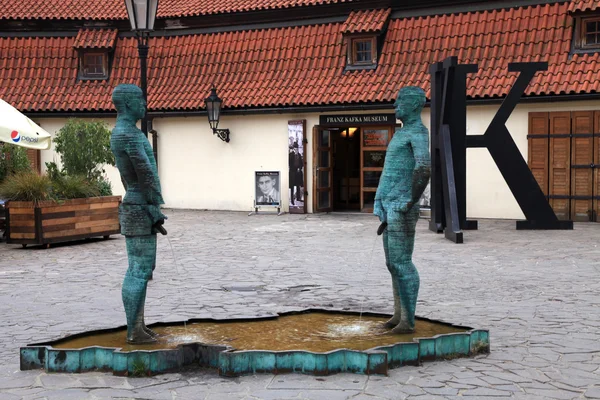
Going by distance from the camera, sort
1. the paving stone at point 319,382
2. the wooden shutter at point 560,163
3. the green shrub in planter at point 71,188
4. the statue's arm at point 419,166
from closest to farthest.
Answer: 1. the paving stone at point 319,382
2. the statue's arm at point 419,166
3. the green shrub in planter at point 71,188
4. the wooden shutter at point 560,163

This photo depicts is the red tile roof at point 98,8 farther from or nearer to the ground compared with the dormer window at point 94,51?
farther from the ground

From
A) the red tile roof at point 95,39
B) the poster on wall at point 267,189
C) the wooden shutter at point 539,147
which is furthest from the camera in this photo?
the red tile roof at point 95,39

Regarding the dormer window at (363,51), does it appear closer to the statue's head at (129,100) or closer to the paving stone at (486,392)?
the statue's head at (129,100)

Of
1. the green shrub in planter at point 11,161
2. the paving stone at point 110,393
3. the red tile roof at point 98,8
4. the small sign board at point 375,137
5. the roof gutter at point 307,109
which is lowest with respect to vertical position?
the paving stone at point 110,393

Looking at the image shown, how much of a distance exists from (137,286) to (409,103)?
273 centimetres

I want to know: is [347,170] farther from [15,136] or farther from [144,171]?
[144,171]

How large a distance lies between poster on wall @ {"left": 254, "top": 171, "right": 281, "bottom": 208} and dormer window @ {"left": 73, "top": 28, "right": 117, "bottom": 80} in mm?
6011

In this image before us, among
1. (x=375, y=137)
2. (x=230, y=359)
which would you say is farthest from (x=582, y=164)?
(x=230, y=359)

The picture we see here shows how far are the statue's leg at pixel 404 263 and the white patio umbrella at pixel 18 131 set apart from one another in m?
→ 9.25

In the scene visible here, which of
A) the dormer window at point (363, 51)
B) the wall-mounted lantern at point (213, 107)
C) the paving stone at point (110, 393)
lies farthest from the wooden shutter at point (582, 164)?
the paving stone at point (110, 393)

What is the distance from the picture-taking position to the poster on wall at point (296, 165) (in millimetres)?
21953

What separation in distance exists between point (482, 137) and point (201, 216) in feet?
27.1

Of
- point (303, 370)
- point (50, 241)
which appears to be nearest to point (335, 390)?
point (303, 370)

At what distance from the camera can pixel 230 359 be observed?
582cm
